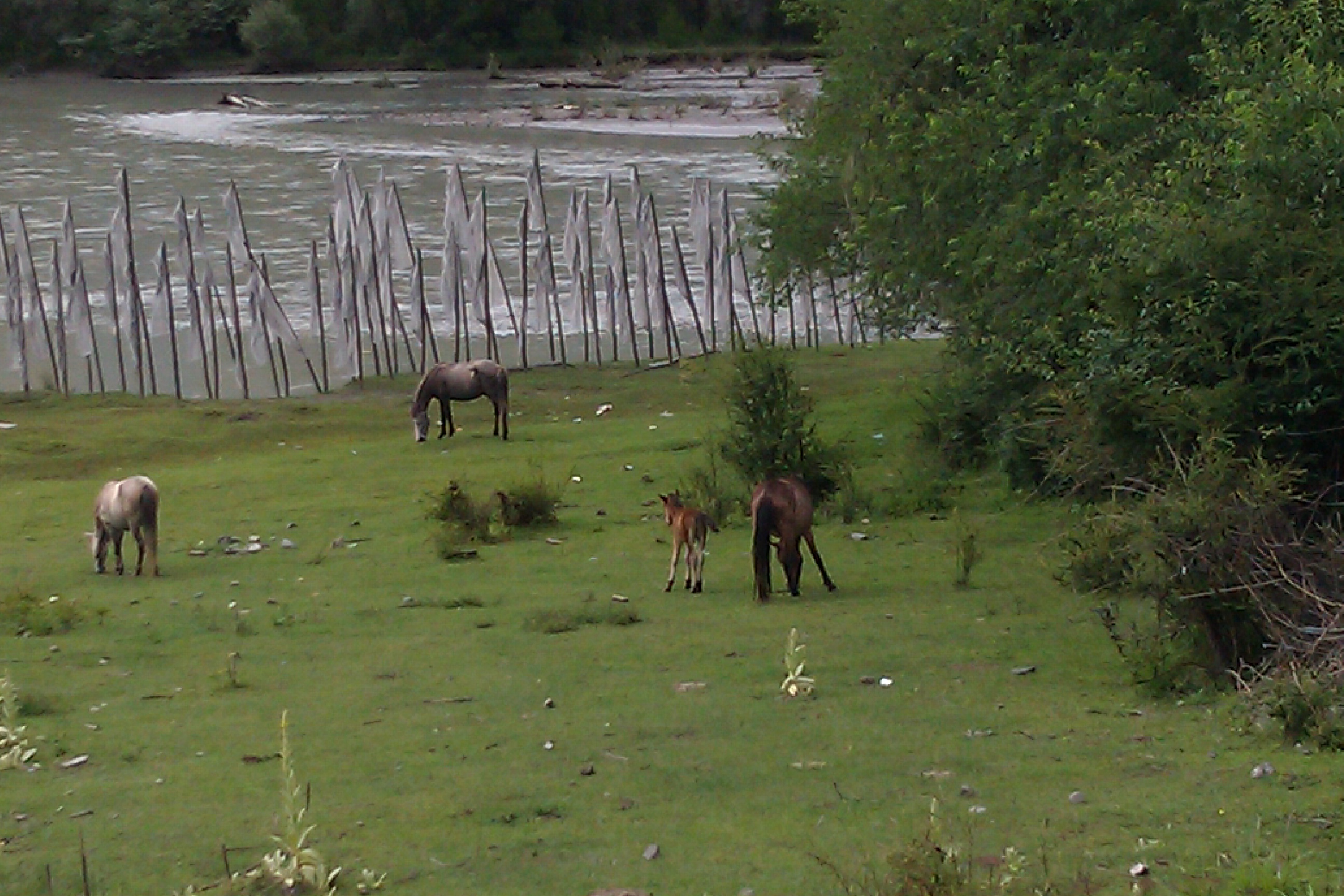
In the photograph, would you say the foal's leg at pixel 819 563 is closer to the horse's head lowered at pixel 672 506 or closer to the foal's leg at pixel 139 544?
the horse's head lowered at pixel 672 506

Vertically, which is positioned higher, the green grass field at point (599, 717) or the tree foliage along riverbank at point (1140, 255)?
the tree foliage along riverbank at point (1140, 255)

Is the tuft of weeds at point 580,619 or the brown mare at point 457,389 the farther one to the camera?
the brown mare at point 457,389

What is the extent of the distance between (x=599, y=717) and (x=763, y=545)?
2.83m

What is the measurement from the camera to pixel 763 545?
1114 cm

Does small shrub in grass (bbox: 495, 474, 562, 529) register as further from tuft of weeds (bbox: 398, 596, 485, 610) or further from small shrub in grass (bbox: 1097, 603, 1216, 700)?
small shrub in grass (bbox: 1097, 603, 1216, 700)

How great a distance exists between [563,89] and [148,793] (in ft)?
210

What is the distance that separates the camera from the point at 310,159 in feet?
170

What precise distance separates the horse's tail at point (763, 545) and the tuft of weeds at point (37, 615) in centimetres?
460

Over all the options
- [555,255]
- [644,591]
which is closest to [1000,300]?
[644,591]

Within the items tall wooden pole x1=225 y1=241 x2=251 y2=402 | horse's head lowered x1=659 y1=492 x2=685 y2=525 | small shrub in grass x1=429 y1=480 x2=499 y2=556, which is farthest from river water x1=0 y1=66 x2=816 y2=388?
horse's head lowered x1=659 y1=492 x2=685 y2=525

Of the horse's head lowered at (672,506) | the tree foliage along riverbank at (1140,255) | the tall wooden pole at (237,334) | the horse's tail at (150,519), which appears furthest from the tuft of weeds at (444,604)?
the tall wooden pole at (237,334)

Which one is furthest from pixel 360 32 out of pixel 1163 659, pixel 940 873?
pixel 940 873

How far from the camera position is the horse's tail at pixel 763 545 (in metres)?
10.9

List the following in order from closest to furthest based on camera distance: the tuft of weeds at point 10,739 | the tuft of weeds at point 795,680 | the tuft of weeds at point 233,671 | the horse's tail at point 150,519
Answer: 1. the tuft of weeds at point 10,739
2. the tuft of weeds at point 795,680
3. the tuft of weeds at point 233,671
4. the horse's tail at point 150,519
